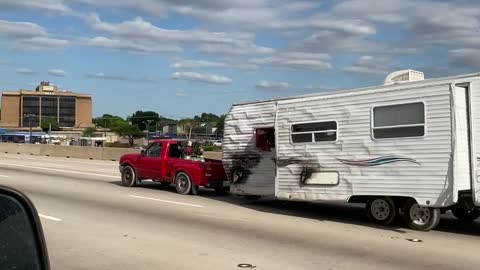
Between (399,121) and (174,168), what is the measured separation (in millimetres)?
8172

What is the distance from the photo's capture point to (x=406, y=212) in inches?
436

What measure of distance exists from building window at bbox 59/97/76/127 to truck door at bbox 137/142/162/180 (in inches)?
6452

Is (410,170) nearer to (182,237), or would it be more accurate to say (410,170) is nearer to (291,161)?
(291,161)

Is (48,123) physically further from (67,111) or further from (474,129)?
(474,129)

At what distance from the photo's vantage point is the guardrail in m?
34.3

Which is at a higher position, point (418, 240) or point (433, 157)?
point (433, 157)

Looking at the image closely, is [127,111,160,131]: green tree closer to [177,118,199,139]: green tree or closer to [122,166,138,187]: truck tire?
[177,118,199,139]: green tree

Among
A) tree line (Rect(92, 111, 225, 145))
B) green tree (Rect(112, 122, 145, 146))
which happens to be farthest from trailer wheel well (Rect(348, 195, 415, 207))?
green tree (Rect(112, 122, 145, 146))

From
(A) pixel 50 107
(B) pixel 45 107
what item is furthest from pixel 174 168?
(A) pixel 50 107

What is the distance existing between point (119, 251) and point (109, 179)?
43.8 ft

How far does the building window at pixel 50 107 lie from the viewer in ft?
554

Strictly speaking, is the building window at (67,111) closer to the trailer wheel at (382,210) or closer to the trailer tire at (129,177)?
the trailer tire at (129,177)

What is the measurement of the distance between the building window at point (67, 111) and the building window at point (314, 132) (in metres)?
170

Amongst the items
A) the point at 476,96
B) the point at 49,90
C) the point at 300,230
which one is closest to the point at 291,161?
the point at 300,230
